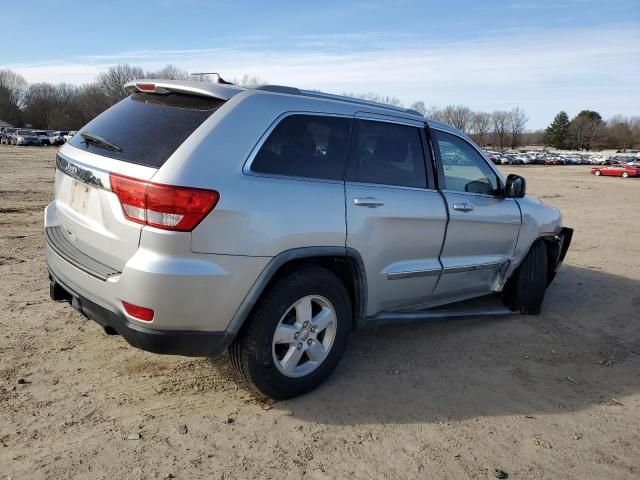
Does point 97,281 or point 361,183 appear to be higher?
point 361,183

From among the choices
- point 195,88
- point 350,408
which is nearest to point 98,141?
point 195,88

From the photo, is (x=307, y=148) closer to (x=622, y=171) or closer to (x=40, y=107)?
(x=622, y=171)

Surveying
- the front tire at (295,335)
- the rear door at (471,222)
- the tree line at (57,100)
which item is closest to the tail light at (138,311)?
the front tire at (295,335)

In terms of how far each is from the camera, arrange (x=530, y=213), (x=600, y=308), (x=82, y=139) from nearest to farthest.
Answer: (x=82, y=139)
(x=530, y=213)
(x=600, y=308)

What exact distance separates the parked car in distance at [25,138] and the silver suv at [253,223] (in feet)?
179

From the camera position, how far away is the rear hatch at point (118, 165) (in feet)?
9.49

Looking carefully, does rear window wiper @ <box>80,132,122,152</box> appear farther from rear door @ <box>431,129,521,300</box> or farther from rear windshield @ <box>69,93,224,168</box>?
rear door @ <box>431,129,521,300</box>

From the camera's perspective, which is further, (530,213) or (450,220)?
(530,213)

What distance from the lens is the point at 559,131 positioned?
407ft

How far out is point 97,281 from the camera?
9.90ft

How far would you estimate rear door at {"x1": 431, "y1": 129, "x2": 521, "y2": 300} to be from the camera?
4.30 m

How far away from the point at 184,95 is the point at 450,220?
7.10ft

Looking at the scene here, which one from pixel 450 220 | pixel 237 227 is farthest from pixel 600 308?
pixel 237 227

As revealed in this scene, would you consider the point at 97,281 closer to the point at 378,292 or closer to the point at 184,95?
the point at 184,95
